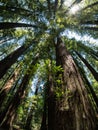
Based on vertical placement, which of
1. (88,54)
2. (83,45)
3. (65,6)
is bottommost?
(88,54)

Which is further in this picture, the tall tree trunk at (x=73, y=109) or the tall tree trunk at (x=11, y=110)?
the tall tree trunk at (x=11, y=110)

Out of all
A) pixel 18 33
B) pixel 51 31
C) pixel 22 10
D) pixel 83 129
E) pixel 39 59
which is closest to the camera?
pixel 83 129

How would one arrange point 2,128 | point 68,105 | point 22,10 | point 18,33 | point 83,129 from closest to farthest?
point 83,129
point 68,105
point 2,128
point 22,10
point 18,33

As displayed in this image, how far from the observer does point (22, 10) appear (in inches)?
342

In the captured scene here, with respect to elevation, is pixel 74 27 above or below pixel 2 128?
above

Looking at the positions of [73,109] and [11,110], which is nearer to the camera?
[73,109]

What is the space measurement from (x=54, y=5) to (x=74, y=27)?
7.11 ft

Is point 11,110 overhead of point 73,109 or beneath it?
beneath

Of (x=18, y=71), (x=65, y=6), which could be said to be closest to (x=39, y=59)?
(x=18, y=71)

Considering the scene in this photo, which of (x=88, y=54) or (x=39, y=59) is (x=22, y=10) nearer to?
(x=39, y=59)

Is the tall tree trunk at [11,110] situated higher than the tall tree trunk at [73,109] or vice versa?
the tall tree trunk at [73,109]

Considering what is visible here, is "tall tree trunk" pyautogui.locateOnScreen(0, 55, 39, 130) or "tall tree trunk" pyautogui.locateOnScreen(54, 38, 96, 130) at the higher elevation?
"tall tree trunk" pyautogui.locateOnScreen(54, 38, 96, 130)

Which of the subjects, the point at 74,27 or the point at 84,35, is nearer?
the point at 74,27

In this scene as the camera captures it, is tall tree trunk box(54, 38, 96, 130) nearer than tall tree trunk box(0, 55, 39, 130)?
Yes
